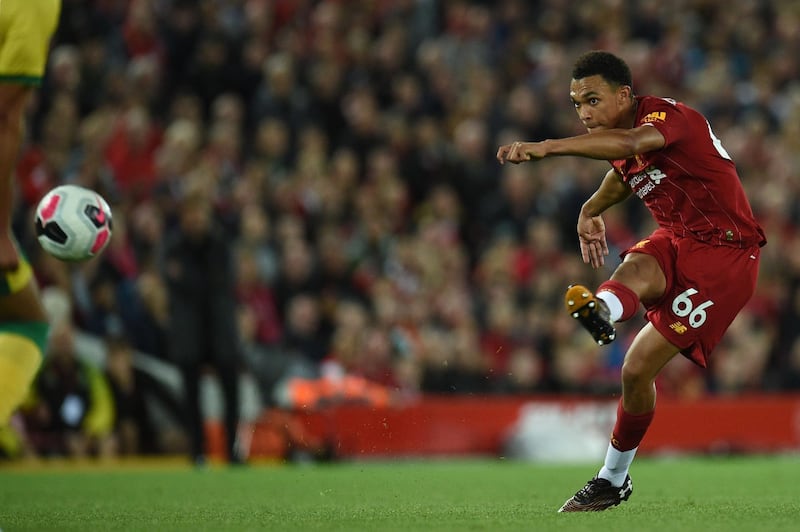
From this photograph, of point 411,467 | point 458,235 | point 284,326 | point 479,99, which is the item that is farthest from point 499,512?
point 479,99

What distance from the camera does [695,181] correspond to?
20.9ft

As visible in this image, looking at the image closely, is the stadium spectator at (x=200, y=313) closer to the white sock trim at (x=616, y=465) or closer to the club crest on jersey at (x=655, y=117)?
the white sock trim at (x=616, y=465)

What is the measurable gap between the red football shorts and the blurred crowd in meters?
5.76

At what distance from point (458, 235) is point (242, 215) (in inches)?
118

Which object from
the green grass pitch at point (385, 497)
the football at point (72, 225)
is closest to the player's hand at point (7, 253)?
the football at point (72, 225)

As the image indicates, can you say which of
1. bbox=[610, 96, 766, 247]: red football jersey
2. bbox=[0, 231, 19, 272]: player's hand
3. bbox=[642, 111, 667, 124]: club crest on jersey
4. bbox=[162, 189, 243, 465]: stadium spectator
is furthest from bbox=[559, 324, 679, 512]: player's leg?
bbox=[162, 189, 243, 465]: stadium spectator

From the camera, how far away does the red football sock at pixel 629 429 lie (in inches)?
258

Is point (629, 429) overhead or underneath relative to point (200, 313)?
overhead

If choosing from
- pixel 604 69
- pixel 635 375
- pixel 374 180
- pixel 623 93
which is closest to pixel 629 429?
pixel 635 375

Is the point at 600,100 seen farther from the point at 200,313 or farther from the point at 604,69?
the point at 200,313

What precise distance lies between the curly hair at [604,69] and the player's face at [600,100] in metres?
0.02

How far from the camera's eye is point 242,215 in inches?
520

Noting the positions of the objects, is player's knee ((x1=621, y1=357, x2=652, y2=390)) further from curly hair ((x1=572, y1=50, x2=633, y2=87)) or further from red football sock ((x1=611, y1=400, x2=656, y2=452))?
curly hair ((x1=572, y1=50, x2=633, y2=87))

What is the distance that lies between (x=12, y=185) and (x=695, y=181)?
10.3 ft
